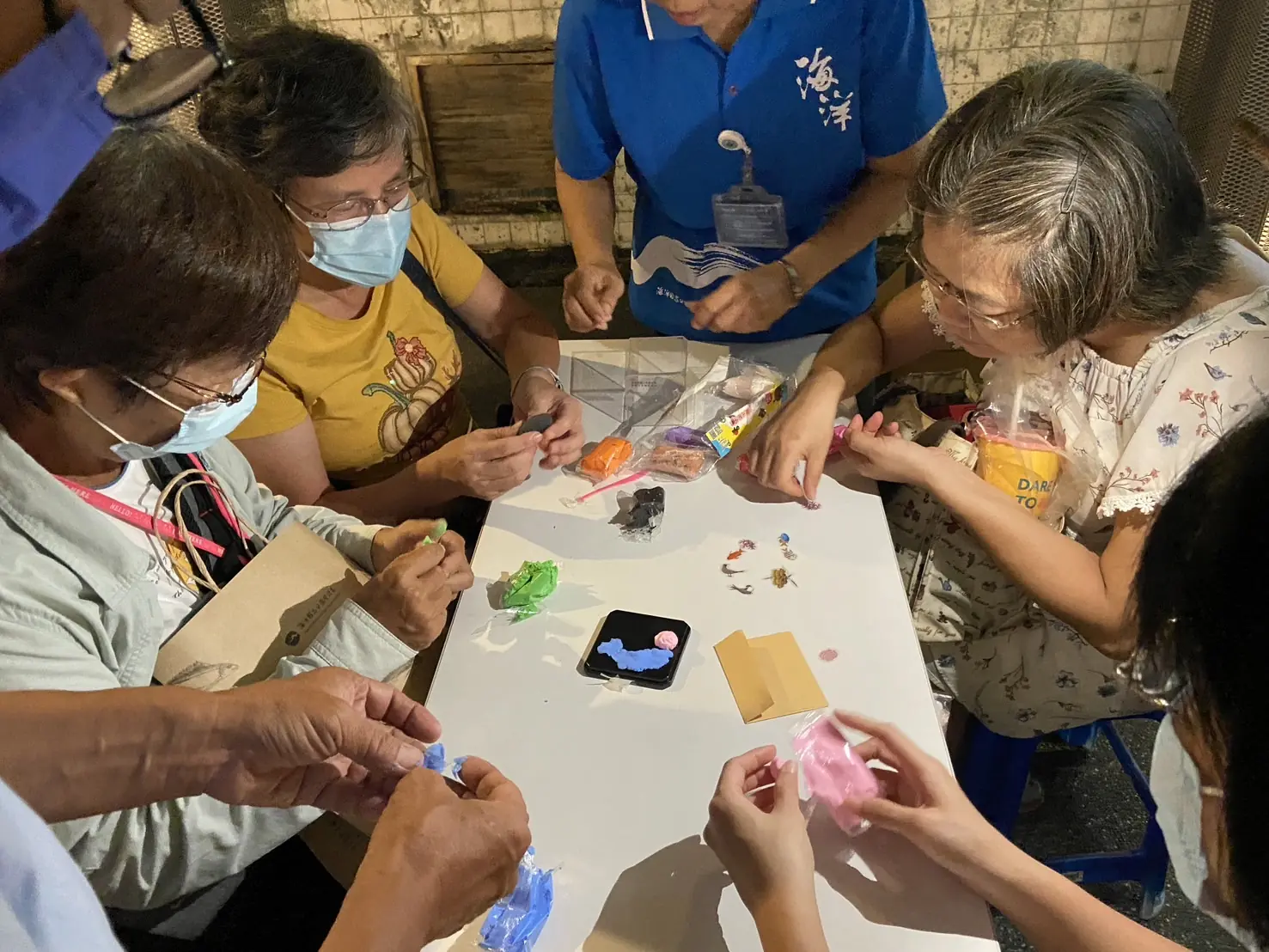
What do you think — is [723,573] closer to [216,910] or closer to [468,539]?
[468,539]

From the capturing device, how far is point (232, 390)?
127cm

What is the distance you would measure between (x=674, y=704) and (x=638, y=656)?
0.29 feet

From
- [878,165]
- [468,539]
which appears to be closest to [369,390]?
[468,539]

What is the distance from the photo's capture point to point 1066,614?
138 centimetres

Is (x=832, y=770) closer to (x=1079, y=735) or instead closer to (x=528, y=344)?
(x=1079, y=735)

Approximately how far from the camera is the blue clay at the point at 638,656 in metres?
1.25

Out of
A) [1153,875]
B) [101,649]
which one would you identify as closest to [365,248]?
[101,649]

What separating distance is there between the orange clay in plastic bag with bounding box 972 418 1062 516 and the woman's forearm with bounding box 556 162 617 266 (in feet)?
3.30

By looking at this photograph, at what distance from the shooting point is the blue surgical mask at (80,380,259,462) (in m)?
1.18

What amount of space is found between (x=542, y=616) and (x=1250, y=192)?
2830 millimetres

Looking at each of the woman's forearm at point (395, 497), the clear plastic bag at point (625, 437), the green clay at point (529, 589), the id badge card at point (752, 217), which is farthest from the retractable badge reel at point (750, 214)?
the green clay at point (529, 589)

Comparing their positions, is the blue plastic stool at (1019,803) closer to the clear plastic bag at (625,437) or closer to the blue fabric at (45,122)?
the clear plastic bag at (625,437)

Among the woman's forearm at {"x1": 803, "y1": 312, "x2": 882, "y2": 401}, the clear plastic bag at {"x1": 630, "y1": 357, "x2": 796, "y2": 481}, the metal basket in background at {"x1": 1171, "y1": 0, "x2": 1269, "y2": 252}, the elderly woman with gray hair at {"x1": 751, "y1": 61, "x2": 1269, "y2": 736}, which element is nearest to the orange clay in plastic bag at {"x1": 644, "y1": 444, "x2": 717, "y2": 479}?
the clear plastic bag at {"x1": 630, "y1": 357, "x2": 796, "y2": 481}

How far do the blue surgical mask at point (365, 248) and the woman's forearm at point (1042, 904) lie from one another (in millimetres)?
1397
